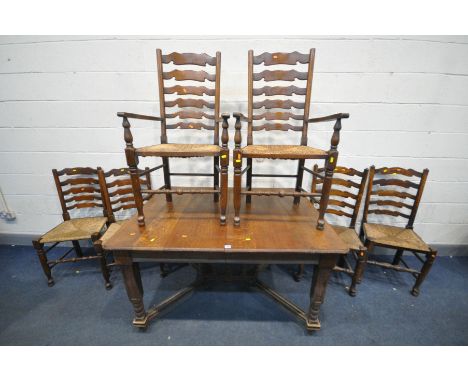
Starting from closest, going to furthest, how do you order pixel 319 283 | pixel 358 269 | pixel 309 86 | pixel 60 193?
1. pixel 319 283
2. pixel 309 86
3. pixel 358 269
4. pixel 60 193

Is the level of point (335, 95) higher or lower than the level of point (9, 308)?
higher

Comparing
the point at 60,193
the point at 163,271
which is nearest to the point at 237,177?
the point at 163,271

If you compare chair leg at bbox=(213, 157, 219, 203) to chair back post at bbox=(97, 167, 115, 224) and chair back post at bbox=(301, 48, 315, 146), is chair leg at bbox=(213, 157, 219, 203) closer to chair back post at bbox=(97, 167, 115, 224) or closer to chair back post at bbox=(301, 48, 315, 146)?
chair back post at bbox=(301, 48, 315, 146)

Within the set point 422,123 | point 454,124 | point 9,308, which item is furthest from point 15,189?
point 454,124

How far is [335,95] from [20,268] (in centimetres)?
346

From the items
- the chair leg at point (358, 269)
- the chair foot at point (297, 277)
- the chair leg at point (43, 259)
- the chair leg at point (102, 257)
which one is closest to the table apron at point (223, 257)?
the chair leg at point (102, 257)

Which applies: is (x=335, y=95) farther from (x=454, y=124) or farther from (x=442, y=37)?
(x=454, y=124)

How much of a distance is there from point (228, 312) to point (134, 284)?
761 millimetres

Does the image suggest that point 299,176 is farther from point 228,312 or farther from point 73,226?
point 73,226

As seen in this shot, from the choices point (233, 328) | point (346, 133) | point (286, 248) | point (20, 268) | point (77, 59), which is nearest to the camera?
point (286, 248)

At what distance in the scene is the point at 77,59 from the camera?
5.74ft

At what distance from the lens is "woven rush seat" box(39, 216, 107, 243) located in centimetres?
172

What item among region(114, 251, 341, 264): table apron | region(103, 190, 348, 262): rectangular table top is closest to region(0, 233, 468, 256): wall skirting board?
region(103, 190, 348, 262): rectangular table top

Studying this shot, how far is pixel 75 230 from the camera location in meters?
1.82
